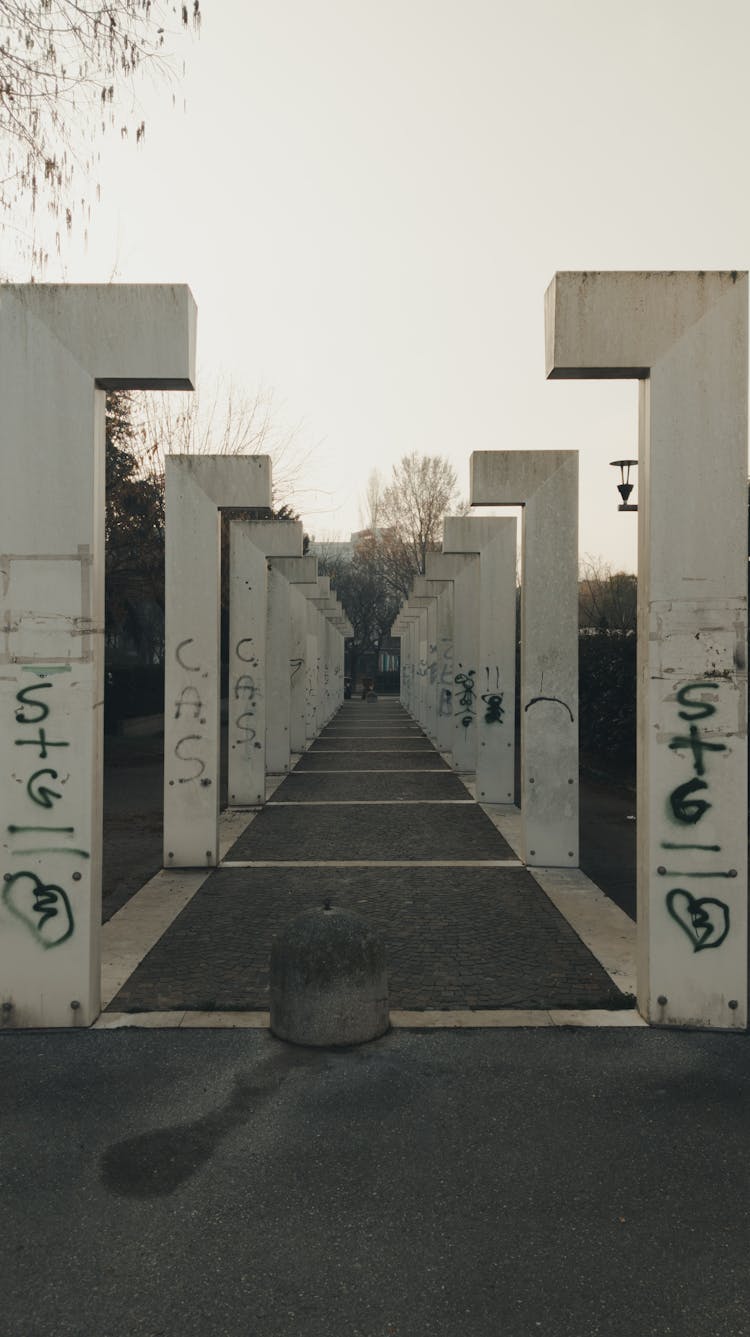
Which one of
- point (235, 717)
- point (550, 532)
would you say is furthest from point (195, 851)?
point (550, 532)

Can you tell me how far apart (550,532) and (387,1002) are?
566 centimetres

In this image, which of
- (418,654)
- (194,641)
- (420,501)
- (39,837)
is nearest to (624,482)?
(194,641)

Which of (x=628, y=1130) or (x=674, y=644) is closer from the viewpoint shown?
(x=628, y=1130)

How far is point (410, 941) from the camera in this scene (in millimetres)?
7496


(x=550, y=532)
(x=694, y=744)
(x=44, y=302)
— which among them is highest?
(x=44, y=302)

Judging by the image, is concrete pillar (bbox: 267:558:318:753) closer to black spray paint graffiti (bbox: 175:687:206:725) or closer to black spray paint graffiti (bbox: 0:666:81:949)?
black spray paint graffiti (bbox: 175:687:206:725)

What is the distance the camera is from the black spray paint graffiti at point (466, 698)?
18.1 m

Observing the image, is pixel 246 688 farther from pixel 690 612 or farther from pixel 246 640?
pixel 690 612

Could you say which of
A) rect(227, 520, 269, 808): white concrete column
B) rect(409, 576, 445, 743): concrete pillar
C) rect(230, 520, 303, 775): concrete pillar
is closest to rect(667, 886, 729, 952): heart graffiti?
rect(227, 520, 269, 808): white concrete column

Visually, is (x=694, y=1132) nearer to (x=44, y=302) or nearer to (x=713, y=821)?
(x=713, y=821)

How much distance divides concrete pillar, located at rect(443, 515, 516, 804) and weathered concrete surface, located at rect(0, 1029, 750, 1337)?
28.8 feet

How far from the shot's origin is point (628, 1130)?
14.6ft

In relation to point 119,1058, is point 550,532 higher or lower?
higher

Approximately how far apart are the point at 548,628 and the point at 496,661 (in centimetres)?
414
